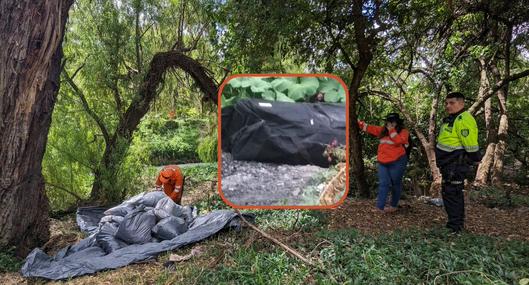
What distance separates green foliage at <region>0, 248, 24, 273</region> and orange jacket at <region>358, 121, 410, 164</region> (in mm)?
4801

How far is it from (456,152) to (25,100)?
5.39 m

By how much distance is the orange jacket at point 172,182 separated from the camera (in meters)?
7.98

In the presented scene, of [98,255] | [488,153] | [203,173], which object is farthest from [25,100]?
[488,153]

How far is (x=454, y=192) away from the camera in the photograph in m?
4.94

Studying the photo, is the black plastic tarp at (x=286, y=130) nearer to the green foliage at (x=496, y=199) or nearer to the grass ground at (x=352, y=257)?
the grass ground at (x=352, y=257)

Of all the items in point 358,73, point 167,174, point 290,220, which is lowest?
point 290,220

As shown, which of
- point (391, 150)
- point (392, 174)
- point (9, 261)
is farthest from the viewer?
point (392, 174)

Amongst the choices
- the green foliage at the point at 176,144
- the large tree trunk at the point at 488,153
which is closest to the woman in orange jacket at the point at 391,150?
the large tree trunk at the point at 488,153

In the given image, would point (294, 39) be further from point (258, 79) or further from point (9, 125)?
point (258, 79)

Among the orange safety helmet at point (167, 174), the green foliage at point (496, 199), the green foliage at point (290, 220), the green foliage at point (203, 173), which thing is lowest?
the green foliage at point (203, 173)

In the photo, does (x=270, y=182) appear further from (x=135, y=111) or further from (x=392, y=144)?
(x=135, y=111)

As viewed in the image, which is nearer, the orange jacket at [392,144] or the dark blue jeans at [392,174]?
the orange jacket at [392,144]

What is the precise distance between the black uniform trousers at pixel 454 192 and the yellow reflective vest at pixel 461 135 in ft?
0.72

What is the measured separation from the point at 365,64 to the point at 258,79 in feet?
18.6
